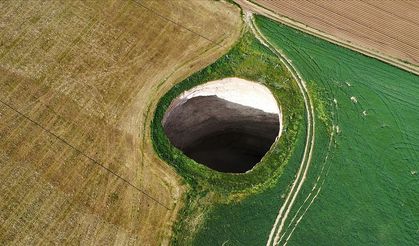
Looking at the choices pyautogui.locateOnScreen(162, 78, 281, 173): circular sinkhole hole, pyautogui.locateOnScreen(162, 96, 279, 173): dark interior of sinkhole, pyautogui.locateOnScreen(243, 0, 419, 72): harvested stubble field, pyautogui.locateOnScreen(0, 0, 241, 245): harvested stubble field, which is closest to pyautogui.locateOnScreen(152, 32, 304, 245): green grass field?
pyautogui.locateOnScreen(162, 78, 281, 173): circular sinkhole hole

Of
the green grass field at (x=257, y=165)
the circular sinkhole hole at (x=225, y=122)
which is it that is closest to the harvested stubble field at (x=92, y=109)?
the green grass field at (x=257, y=165)

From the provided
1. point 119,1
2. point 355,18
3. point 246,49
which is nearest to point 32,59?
point 119,1

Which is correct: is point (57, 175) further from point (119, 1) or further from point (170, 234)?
point (119, 1)

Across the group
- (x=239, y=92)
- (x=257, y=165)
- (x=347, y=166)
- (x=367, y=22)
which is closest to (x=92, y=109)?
(x=239, y=92)

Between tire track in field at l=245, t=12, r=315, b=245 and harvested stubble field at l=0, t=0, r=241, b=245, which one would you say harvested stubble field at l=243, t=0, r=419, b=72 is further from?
harvested stubble field at l=0, t=0, r=241, b=245

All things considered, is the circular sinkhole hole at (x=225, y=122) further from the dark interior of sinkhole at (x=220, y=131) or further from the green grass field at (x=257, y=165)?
the green grass field at (x=257, y=165)
